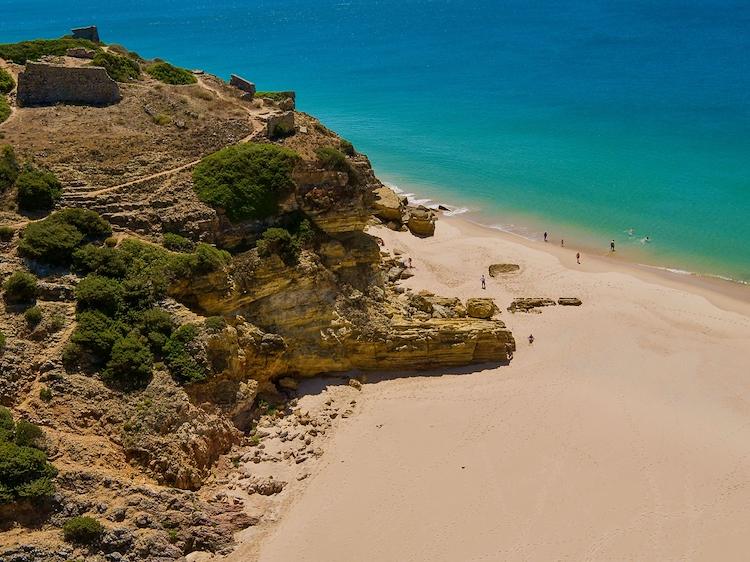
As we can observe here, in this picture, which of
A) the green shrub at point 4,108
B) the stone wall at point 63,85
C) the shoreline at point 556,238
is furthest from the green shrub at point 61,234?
the shoreline at point 556,238

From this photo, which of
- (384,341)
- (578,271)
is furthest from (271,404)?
(578,271)

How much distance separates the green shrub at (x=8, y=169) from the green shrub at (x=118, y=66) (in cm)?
1067

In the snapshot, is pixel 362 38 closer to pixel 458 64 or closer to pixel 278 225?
pixel 458 64

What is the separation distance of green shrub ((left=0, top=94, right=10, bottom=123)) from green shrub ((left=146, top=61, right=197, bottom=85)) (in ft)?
29.9

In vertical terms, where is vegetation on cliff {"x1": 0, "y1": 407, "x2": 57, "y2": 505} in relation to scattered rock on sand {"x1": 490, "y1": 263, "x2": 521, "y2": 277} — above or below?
below

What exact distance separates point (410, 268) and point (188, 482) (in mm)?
21373

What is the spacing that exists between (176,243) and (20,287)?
6.11 metres

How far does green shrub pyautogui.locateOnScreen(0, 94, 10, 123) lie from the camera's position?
31.7 meters

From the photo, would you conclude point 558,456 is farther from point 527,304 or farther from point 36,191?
point 36,191

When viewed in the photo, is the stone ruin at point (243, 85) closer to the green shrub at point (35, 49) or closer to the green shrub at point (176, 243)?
the green shrub at point (35, 49)

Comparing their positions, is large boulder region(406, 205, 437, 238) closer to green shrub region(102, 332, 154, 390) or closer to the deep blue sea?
the deep blue sea

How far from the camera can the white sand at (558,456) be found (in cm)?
2164

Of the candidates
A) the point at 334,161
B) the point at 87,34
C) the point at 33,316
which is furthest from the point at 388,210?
the point at 33,316

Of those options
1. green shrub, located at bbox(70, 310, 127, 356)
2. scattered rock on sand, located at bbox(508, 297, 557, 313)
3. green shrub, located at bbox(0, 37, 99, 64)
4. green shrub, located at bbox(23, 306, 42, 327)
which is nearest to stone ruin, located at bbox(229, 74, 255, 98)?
green shrub, located at bbox(0, 37, 99, 64)
